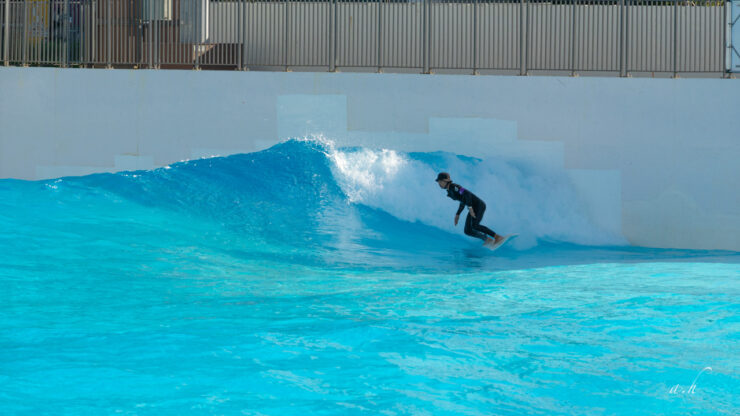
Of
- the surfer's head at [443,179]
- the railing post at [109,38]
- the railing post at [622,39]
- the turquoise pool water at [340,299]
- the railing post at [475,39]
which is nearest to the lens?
the turquoise pool water at [340,299]

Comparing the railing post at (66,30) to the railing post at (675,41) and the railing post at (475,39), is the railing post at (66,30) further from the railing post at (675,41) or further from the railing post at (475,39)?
the railing post at (675,41)

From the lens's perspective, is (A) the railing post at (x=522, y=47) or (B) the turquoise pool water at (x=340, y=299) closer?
(B) the turquoise pool water at (x=340, y=299)

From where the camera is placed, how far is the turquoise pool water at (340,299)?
15.7ft

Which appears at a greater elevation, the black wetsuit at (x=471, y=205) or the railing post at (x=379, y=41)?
the railing post at (x=379, y=41)

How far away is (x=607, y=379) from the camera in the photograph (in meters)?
5.04

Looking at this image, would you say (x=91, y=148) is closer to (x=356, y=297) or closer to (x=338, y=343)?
(x=356, y=297)

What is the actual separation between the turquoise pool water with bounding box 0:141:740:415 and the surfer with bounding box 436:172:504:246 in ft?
0.97

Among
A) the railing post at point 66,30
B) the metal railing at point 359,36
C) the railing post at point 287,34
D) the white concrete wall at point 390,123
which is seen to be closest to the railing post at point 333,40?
the metal railing at point 359,36

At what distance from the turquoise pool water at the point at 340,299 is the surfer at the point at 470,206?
0.30m

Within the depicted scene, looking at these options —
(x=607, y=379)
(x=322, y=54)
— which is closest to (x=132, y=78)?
(x=322, y=54)

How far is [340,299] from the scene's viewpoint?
25.0 feet

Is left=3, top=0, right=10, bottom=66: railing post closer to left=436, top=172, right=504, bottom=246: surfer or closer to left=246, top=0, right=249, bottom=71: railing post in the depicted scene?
left=246, top=0, right=249, bottom=71: railing post

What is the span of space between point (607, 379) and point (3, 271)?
611 cm

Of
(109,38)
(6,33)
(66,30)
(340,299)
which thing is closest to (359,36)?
(109,38)
